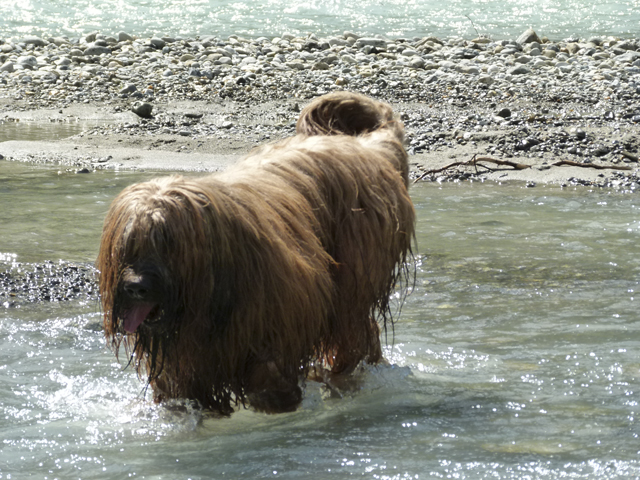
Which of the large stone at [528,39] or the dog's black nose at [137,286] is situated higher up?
the large stone at [528,39]

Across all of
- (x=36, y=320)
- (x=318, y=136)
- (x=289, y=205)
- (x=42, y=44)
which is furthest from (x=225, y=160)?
(x=42, y=44)

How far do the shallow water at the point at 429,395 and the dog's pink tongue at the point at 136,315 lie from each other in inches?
28.6

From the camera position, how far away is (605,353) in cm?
526

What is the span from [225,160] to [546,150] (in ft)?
12.7

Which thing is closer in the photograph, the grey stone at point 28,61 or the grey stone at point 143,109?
the grey stone at point 143,109

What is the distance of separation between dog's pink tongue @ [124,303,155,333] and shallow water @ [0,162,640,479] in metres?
0.73

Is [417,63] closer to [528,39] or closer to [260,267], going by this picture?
[528,39]

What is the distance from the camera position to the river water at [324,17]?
25812mm

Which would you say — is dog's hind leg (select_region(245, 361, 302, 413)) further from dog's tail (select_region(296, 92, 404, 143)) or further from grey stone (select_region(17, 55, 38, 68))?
grey stone (select_region(17, 55, 38, 68))

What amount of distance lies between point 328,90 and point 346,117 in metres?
9.90

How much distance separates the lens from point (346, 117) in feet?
17.8

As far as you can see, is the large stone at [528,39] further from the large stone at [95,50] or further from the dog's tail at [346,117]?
the dog's tail at [346,117]

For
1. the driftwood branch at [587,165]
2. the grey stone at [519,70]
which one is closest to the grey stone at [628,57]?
the grey stone at [519,70]

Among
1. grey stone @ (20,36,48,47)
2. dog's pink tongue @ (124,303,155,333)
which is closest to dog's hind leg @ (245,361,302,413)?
dog's pink tongue @ (124,303,155,333)
